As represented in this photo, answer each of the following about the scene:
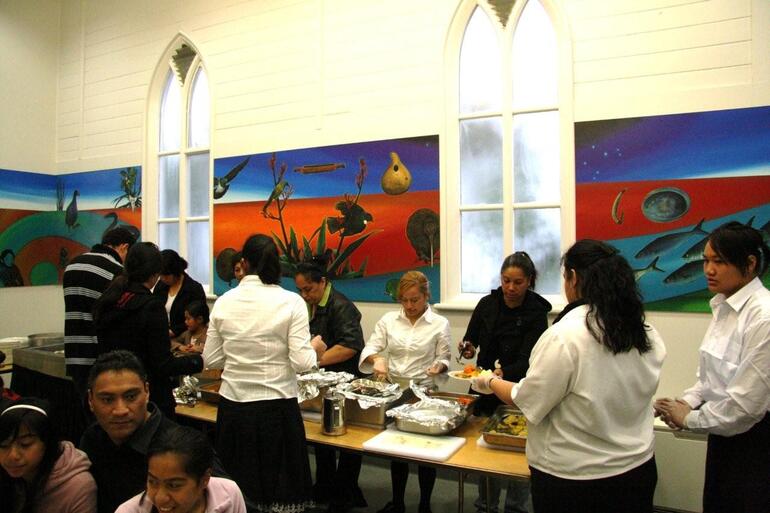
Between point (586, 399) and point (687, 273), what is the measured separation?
234 cm

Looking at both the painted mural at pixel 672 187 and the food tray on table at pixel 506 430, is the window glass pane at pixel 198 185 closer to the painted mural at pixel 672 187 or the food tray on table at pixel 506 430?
the painted mural at pixel 672 187

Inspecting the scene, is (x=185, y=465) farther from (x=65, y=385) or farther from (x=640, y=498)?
(x=65, y=385)

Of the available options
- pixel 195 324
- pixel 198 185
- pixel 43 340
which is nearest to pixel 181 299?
pixel 195 324

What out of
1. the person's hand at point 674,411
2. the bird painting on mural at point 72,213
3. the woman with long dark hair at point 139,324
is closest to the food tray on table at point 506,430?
the person's hand at point 674,411

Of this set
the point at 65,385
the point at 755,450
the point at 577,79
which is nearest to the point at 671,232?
the point at 577,79

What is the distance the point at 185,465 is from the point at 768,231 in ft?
11.7

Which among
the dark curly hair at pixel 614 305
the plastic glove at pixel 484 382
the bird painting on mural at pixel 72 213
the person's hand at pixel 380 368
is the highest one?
the bird painting on mural at pixel 72 213

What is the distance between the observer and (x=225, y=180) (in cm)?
549

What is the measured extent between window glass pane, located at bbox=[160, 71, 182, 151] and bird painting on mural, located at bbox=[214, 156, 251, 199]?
42.6 inches

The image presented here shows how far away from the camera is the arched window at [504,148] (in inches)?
165

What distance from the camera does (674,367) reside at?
3.69 meters

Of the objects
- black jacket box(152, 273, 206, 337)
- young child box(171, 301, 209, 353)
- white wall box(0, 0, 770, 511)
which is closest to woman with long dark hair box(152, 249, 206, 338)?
black jacket box(152, 273, 206, 337)

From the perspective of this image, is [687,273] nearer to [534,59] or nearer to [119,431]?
[534,59]

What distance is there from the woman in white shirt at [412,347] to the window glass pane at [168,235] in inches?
142
